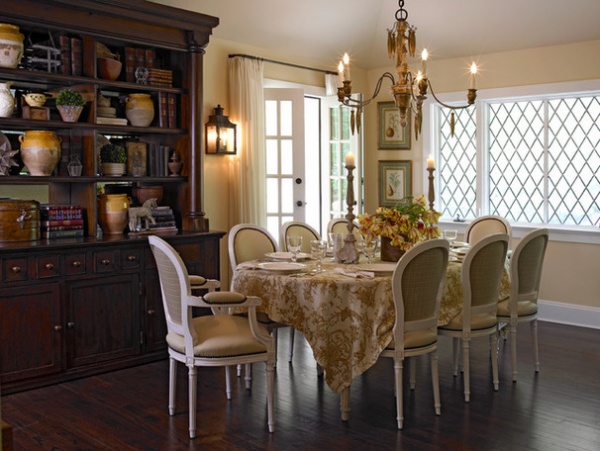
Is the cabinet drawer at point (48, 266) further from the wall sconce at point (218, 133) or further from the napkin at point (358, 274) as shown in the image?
the wall sconce at point (218, 133)

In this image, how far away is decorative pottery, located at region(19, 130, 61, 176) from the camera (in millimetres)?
4457

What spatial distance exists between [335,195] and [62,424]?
13.3ft

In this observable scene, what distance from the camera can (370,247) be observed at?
4.34 meters

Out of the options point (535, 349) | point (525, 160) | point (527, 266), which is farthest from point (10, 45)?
point (525, 160)

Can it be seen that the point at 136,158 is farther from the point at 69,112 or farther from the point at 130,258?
the point at 130,258

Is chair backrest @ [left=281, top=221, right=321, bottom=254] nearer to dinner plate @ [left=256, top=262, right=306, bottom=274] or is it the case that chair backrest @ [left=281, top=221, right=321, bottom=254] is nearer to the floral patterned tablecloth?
dinner plate @ [left=256, top=262, right=306, bottom=274]

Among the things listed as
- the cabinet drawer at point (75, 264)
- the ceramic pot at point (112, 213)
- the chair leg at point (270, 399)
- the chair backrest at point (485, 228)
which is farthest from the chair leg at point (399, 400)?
the ceramic pot at point (112, 213)

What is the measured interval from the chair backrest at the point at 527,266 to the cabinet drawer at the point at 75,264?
2678 millimetres

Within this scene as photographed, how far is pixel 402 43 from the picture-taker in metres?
4.03

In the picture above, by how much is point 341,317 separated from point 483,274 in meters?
0.95

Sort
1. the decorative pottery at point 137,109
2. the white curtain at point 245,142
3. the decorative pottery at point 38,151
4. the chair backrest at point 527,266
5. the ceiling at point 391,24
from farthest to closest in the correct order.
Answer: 1. the white curtain at point 245,142
2. the ceiling at point 391,24
3. the decorative pottery at point 137,109
4. the decorative pottery at point 38,151
5. the chair backrest at point 527,266

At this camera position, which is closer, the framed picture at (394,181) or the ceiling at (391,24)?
the ceiling at (391,24)

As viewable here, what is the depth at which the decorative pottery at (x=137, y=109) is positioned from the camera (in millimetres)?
5004

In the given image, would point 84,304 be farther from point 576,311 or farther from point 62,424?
point 576,311
